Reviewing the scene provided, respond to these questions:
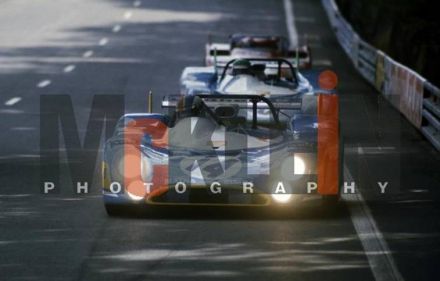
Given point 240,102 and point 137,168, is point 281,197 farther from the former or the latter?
point 240,102

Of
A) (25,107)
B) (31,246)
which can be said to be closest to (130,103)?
(25,107)

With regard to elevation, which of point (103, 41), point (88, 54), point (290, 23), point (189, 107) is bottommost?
point (88, 54)

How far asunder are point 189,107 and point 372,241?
3205 millimetres

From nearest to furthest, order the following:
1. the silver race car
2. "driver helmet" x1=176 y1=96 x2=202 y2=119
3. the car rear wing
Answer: "driver helmet" x1=176 y1=96 x2=202 y2=119 < the car rear wing < the silver race car

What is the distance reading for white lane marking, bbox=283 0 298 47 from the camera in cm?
4656

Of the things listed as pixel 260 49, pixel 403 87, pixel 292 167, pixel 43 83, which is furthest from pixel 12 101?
pixel 292 167

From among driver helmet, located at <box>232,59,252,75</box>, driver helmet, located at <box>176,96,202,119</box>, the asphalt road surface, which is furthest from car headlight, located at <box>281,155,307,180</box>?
driver helmet, located at <box>232,59,252,75</box>

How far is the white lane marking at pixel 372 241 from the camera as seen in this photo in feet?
35.2

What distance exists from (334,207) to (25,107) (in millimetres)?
14117

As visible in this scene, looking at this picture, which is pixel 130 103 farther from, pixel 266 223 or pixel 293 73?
pixel 266 223

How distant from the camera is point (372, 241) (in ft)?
40.1

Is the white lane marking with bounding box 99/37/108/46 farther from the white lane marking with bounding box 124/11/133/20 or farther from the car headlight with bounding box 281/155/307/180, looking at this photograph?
the car headlight with bounding box 281/155/307/180

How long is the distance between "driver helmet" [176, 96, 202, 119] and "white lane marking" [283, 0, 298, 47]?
2947cm

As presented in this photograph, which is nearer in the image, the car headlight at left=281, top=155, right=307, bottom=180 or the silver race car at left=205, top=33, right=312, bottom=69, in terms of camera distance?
the car headlight at left=281, top=155, right=307, bottom=180
